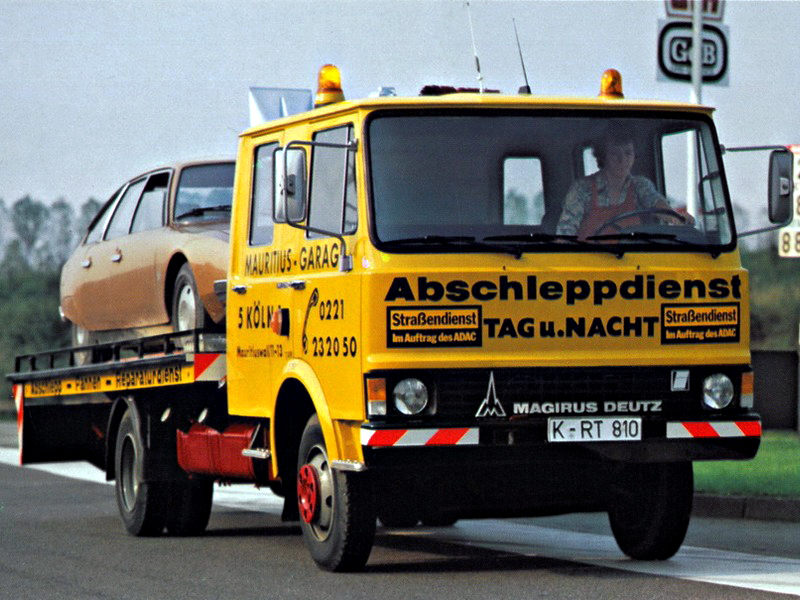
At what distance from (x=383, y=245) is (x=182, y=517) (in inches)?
166

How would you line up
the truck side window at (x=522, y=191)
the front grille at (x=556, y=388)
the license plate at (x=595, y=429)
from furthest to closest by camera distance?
the truck side window at (x=522, y=191) → the license plate at (x=595, y=429) → the front grille at (x=556, y=388)

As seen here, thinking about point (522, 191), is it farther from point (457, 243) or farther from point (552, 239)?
point (457, 243)

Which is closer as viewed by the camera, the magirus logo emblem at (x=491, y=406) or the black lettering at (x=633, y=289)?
the magirus logo emblem at (x=491, y=406)

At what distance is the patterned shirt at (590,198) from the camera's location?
9.81 metres

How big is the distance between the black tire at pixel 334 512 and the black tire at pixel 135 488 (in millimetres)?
2665

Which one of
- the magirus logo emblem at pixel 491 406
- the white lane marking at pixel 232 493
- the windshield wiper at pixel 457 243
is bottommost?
the white lane marking at pixel 232 493

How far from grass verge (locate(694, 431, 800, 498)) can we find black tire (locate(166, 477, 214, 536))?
398cm

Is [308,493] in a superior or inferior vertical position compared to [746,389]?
inferior

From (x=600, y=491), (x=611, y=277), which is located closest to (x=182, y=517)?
(x=600, y=491)

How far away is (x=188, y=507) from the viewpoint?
12922 millimetres

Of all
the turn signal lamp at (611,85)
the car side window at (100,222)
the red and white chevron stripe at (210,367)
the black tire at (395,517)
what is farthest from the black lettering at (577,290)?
the car side window at (100,222)

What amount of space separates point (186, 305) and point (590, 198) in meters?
3.66

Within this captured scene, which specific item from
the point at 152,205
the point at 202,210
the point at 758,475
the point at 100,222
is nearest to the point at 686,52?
the point at 758,475

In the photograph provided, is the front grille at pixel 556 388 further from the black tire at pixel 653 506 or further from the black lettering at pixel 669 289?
the black tire at pixel 653 506
